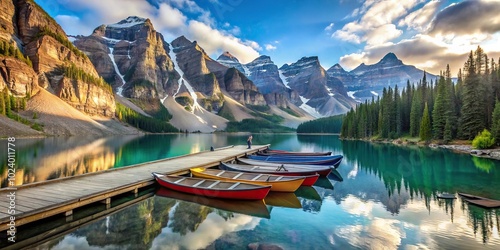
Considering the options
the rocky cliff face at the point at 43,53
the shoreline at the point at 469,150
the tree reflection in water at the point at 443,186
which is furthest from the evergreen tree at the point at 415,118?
the rocky cliff face at the point at 43,53

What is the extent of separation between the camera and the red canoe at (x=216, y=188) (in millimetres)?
16719

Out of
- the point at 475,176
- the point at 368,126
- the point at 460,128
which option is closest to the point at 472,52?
the point at 460,128

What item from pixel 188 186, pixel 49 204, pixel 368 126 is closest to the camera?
pixel 49 204

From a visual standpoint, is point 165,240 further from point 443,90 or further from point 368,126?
point 368,126

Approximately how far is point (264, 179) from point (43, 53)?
562 ft

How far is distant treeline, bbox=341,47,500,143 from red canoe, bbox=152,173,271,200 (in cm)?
5122

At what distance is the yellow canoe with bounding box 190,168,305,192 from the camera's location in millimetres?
19062

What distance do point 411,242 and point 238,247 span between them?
7678 millimetres

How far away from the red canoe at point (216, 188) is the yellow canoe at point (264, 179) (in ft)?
6.00

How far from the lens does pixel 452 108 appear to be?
216ft

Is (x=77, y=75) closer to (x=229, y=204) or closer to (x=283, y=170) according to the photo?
(x=283, y=170)

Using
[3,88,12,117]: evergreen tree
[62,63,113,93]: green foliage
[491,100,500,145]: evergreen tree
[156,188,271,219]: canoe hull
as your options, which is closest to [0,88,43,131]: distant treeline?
[3,88,12,117]: evergreen tree

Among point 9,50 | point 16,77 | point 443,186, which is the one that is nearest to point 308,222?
point 443,186

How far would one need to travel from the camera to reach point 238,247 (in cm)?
1099
